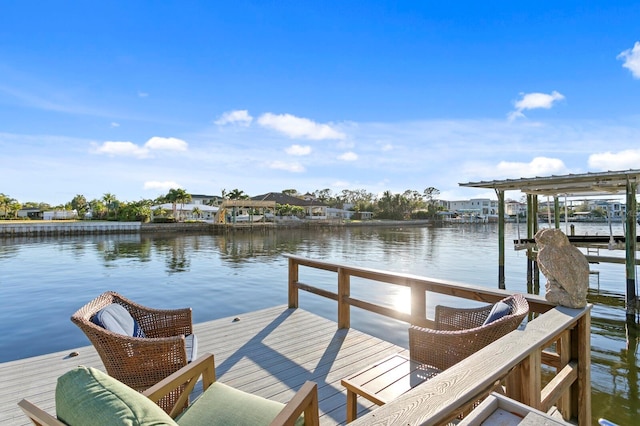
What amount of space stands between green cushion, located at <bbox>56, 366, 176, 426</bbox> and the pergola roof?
27.8 ft

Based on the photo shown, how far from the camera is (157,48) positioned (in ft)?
40.3

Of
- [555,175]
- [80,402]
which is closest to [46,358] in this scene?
[80,402]

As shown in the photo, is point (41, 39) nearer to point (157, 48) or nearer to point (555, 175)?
point (157, 48)

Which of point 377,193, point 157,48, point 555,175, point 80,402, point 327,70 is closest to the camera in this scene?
point 80,402

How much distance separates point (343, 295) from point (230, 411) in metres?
2.55

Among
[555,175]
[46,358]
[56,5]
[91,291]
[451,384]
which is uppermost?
[56,5]

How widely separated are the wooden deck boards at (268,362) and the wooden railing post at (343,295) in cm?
13

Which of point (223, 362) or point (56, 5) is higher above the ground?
point (56, 5)

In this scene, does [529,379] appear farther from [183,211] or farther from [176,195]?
[183,211]

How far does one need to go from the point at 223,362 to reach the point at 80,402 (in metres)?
2.42

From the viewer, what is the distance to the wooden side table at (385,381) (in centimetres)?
179

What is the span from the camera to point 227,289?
31.6ft

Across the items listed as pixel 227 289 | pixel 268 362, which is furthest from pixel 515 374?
pixel 227 289

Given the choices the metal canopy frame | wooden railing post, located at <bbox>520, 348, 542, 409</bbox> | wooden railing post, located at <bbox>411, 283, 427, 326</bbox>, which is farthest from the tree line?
wooden railing post, located at <bbox>520, 348, 542, 409</bbox>
